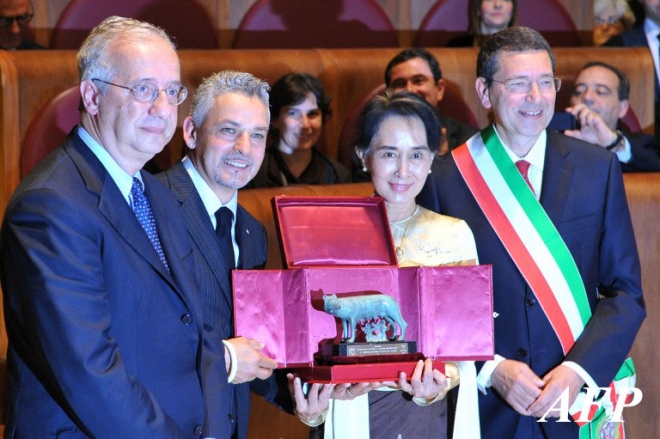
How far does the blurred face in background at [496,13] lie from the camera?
3246mm

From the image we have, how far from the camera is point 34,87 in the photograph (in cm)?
248

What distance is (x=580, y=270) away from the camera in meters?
1.86

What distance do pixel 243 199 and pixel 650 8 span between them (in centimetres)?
183

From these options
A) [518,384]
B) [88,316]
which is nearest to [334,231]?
[518,384]

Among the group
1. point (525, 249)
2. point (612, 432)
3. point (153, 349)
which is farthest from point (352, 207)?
point (612, 432)

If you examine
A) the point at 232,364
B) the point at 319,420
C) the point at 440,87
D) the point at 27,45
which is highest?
the point at 27,45

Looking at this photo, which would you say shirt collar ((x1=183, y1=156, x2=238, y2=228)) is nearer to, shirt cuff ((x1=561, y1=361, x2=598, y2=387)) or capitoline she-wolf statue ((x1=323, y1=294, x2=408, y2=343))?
capitoline she-wolf statue ((x1=323, y1=294, x2=408, y2=343))

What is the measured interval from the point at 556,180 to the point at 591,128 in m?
0.74

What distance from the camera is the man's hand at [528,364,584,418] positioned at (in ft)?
5.76

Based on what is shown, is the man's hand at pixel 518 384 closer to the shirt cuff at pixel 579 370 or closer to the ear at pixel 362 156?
the shirt cuff at pixel 579 370

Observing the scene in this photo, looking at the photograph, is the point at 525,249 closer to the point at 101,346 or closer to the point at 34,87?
the point at 101,346

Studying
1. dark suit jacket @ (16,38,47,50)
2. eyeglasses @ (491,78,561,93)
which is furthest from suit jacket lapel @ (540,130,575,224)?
dark suit jacket @ (16,38,47,50)

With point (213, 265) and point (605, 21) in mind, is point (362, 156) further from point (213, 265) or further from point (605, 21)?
point (605, 21)

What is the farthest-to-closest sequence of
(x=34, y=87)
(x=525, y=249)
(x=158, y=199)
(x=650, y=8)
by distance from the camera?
(x=650, y=8)
(x=34, y=87)
(x=525, y=249)
(x=158, y=199)
